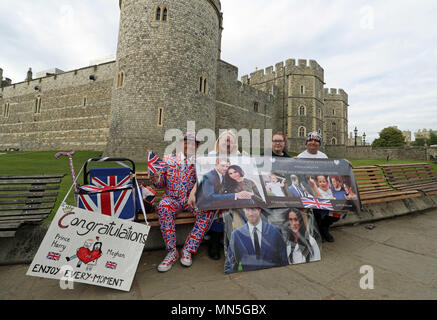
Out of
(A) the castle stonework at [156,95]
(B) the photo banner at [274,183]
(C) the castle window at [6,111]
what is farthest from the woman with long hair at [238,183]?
(C) the castle window at [6,111]

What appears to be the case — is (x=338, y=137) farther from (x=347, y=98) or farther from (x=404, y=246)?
(x=404, y=246)

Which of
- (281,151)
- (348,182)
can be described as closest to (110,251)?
(281,151)

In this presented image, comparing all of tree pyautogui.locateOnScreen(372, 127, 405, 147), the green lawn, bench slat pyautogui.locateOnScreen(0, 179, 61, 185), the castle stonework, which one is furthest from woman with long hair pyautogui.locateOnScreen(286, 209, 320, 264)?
tree pyautogui.locateOnScreen(372, 127, 405, 147)

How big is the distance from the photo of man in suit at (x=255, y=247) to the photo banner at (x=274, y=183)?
223mm

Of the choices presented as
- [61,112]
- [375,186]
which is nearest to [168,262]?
[375,186]

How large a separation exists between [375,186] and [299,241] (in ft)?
10.8

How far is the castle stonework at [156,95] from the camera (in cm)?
1412

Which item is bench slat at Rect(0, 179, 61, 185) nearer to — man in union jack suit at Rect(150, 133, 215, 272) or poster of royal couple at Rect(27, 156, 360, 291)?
poster of royal couple at Rect(27, 156, 360, 291)

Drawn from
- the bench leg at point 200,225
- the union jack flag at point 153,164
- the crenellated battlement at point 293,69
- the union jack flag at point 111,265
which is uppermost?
the crenellated battlement at point 293,69

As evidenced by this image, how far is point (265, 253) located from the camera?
2395 mm

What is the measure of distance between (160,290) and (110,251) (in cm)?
Result: 60

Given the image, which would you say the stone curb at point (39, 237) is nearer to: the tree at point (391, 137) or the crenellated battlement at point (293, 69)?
the crenellated battlement at point (293, 69)

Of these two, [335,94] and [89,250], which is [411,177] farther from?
[335,94]
